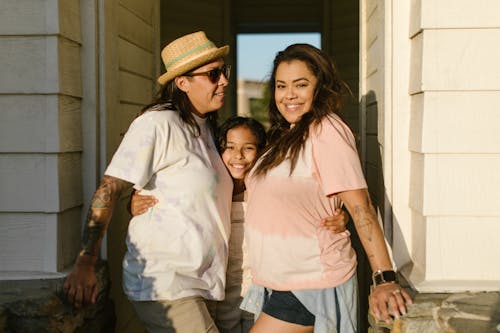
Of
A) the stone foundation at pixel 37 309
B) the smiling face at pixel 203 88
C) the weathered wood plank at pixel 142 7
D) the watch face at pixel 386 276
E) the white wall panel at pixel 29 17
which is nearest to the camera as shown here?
the watch face at pixel 386 276

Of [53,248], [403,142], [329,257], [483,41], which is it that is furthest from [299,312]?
[483,41]

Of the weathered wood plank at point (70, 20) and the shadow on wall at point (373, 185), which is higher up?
the weathered wood plank at point (70, 20)

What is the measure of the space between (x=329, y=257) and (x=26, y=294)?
3.91 ft

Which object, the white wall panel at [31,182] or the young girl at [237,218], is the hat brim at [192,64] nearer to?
the young girl at [237,218]

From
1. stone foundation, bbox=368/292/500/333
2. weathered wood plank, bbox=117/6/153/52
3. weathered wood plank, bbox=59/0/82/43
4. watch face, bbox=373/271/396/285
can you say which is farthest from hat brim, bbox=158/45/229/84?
stone foundation, bbox=368/292/500/333

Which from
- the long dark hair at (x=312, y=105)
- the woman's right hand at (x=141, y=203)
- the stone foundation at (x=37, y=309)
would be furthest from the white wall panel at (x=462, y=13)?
the stone foundation at (x=37, y=309)

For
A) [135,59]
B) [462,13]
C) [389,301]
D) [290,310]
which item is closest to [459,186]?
[389,301]

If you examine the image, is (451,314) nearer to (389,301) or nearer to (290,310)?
(389,301)

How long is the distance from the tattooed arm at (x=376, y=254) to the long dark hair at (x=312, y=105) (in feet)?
0.88

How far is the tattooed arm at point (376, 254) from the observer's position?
2035 mm

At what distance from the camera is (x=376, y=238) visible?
2.09 m

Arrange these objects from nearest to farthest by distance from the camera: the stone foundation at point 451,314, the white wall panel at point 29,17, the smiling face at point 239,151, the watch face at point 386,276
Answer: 1. the stone foundation at point 451,314
2. the watch face at point 386,276
3. the white wall panel at point 29,17
4. the smiling face at point 239,151

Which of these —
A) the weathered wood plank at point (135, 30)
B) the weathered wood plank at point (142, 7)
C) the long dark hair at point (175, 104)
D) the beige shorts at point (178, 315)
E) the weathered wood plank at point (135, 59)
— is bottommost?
the beige shorts at point (178, 315)

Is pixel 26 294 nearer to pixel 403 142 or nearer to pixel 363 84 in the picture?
pixel 403 142
